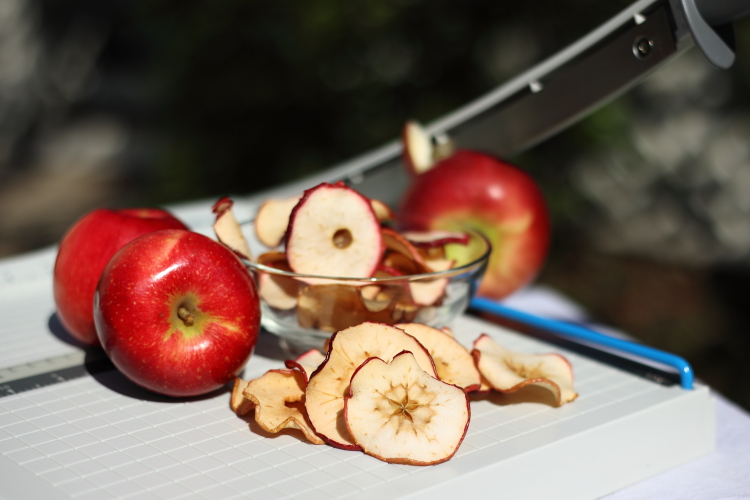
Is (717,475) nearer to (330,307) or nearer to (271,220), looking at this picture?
(330,307)

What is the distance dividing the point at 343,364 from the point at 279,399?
2.6 inches

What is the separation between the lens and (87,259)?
76 centimetres

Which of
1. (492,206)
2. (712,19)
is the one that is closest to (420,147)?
(492,206)

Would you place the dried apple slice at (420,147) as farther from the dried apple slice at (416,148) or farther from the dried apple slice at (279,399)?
the dried apple slice at (279,399)

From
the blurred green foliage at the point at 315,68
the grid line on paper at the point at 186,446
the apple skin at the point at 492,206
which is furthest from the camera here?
the blurred green foliage at the point at 315,68

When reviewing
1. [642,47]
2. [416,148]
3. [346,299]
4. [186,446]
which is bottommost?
[186,446]

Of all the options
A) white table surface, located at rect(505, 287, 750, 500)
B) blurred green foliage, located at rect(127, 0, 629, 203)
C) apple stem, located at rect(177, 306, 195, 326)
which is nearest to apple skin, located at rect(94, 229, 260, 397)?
apple stem, located at rect(177, 306, 195, 326)

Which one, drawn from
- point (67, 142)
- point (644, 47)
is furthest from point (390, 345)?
point (67, 142)

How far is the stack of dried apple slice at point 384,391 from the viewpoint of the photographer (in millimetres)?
550

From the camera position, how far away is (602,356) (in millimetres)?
766

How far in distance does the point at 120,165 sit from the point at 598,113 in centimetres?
344

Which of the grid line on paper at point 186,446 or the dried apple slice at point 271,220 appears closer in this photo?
the grid line on paper at point 186,446

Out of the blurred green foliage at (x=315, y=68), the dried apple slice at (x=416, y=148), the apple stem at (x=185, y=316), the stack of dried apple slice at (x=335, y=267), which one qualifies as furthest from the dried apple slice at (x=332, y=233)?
the blurred green foliage at (x=315, y=68)

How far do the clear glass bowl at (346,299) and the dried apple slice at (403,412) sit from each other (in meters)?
0.12
